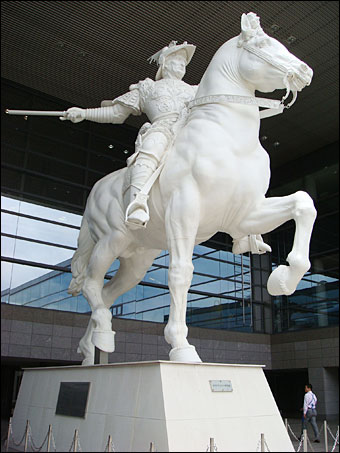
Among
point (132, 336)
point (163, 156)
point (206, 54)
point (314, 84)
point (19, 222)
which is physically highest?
point (314, 84)

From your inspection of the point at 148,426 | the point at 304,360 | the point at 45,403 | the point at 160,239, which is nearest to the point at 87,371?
the point at 45,403

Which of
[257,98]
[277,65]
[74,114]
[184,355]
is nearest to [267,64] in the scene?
[277,65]

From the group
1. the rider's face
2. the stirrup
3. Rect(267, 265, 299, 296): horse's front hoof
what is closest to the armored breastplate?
Answer: the rider's face

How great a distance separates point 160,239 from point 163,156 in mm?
861

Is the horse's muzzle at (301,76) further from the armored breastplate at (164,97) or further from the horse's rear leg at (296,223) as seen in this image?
the armored breastplate at (164,97)

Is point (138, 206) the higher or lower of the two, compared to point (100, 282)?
higher

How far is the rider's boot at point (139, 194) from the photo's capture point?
4.29 m

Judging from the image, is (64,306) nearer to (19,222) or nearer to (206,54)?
(19,222)

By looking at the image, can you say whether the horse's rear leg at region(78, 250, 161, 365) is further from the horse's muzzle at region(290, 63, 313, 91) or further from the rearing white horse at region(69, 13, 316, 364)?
the horse's muzzle at region(290, 63, 313, 91)

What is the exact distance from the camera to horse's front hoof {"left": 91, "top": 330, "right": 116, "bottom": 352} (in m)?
4.77

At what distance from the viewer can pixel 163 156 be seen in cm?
464

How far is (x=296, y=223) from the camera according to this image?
4062 mm

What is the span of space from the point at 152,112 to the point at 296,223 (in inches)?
82.3

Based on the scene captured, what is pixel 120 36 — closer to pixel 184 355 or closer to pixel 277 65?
pixel 277 65
